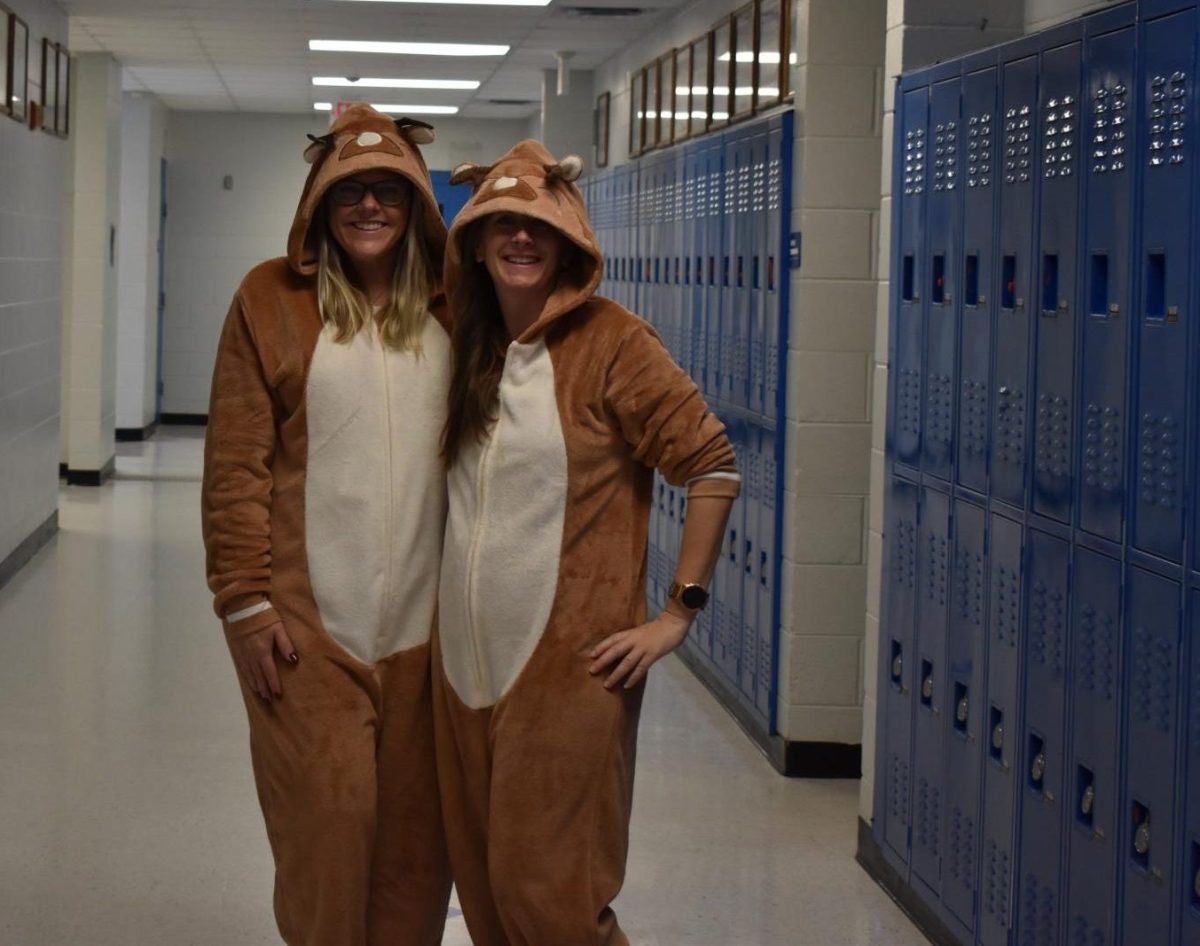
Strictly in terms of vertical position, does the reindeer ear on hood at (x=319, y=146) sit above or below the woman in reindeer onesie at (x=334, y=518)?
above

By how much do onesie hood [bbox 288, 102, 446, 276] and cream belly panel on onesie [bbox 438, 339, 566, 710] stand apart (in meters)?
0.26

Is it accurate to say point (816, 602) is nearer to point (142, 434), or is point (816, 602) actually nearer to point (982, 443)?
point (982, 443)

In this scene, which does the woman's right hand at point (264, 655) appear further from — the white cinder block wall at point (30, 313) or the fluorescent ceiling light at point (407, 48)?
the fluorescent ceiling light at point (407, 48)

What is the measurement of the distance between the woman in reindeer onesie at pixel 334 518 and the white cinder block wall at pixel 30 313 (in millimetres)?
5565

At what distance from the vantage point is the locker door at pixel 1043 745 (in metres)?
3.12

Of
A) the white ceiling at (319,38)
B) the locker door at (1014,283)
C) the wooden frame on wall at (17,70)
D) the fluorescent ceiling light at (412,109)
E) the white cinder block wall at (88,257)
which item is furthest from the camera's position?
the fluorescent ceiling light at (412,109)

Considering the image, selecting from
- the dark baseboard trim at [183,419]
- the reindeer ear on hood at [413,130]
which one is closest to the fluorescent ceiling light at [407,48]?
the dark baseboard trim at [183,419]

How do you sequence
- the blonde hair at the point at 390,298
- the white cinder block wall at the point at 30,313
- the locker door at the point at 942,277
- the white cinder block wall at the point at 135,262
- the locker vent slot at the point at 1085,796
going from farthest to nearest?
the white cinder block wall at the point at 135,262
the white cinder block wall at the point at 30,313
the locker door at the point at 942,277
the locker vent slot at the point at 1085,796
the blonde hair at the point at 390,298

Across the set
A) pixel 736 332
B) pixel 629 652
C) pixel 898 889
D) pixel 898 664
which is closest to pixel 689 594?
pixel 629 652

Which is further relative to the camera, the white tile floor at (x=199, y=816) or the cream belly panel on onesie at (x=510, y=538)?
the white tile floor at (x=199, y=816)

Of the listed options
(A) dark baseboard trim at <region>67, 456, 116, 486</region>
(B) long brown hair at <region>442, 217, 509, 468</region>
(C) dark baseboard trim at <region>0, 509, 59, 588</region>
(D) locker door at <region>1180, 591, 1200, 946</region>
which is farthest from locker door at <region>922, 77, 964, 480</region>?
(A) dark baseboard trim at <region>67, 456, 116, 486</region>

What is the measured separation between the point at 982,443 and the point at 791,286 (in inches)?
75.4

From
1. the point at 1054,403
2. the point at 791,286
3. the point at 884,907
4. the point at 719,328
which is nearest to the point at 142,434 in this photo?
the point at 719,328

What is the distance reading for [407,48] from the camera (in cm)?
1029
